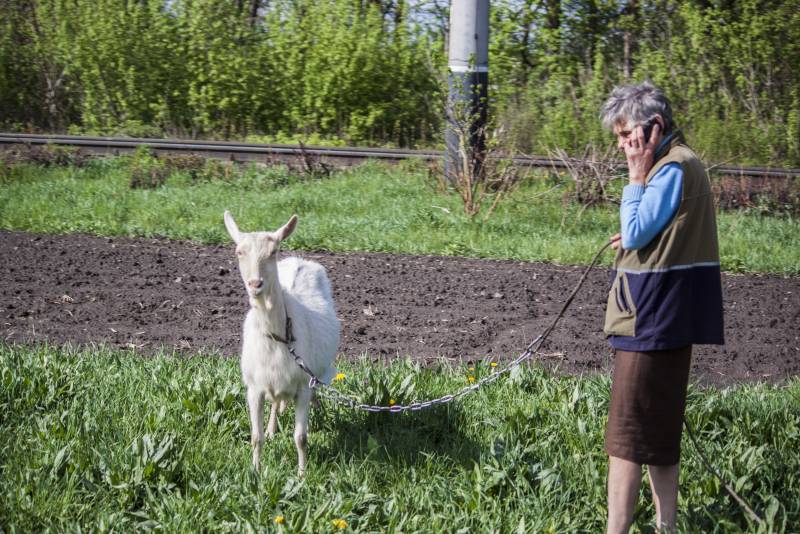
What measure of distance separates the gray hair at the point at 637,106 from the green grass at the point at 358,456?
1811 millimetres

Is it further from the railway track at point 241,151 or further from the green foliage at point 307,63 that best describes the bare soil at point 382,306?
the green foliage at point 307,63

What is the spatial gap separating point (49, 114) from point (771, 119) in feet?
55.8

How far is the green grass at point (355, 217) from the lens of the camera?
10.2 meters

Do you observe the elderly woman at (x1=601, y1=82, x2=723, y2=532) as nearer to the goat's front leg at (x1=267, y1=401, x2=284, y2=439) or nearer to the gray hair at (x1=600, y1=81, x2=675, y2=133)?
the gray hair at (x1=600, y1=81, x2=675, y2=133)

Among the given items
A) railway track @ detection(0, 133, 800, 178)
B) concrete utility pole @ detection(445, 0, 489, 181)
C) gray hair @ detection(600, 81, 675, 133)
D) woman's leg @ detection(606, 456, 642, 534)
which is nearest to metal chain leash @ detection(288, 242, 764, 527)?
woman's leg @ detection(606, 456, 642, 534)

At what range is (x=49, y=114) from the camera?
2159 cm

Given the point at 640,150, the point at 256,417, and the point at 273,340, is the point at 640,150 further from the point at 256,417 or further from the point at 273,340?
the point at 256,417

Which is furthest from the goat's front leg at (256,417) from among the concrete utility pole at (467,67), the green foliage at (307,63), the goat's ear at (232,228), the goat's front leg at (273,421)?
the green foliage at (307,63)

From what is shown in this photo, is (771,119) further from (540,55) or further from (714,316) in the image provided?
(714,316)

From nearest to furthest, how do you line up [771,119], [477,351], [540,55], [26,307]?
[477,351] < [26,307] < [771,119] < [540,55]

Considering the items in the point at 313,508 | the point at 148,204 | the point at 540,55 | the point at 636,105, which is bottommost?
the point at 313,508

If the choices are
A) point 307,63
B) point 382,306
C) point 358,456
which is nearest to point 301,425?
point 358,456

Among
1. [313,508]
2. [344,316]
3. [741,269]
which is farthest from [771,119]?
[313,508]

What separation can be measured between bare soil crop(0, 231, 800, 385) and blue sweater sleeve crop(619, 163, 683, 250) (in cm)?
262
